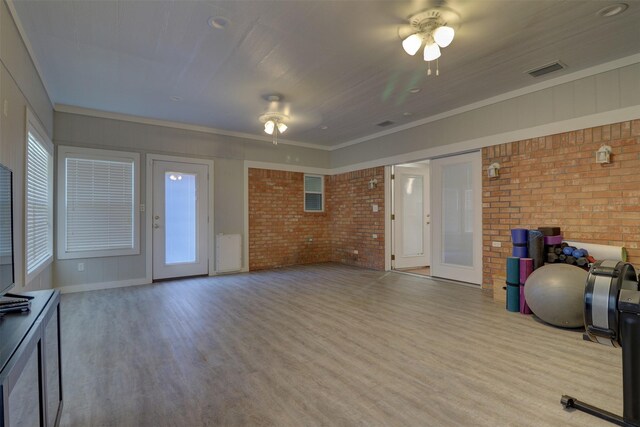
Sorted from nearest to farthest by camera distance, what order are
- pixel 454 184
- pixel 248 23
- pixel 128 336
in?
pixel 248 23, pixel 128 336, pixel 454 184

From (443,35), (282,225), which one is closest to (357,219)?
(282,225)

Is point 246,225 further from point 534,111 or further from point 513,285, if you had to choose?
point 534,111

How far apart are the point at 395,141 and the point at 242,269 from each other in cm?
413

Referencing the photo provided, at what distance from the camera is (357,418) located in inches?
73.5

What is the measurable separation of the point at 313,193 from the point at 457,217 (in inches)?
143

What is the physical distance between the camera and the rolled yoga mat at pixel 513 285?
3.82 meters

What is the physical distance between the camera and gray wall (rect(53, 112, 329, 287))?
510 centimetres

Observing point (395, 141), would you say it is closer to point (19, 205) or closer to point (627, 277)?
point (627, 277)

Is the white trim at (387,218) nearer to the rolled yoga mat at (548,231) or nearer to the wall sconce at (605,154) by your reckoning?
the rolled yoga mat at (548,231)

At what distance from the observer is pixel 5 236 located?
178 centimetres

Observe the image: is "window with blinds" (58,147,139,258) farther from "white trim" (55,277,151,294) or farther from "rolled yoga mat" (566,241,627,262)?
"rolled yoga mat" (566,241,627,262)

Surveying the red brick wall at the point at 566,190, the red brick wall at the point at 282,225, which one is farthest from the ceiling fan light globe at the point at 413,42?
the red brick wall at the point at 282,225

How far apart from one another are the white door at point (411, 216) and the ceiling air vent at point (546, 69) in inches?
119

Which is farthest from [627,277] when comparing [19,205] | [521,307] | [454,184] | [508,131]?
[19,205]
